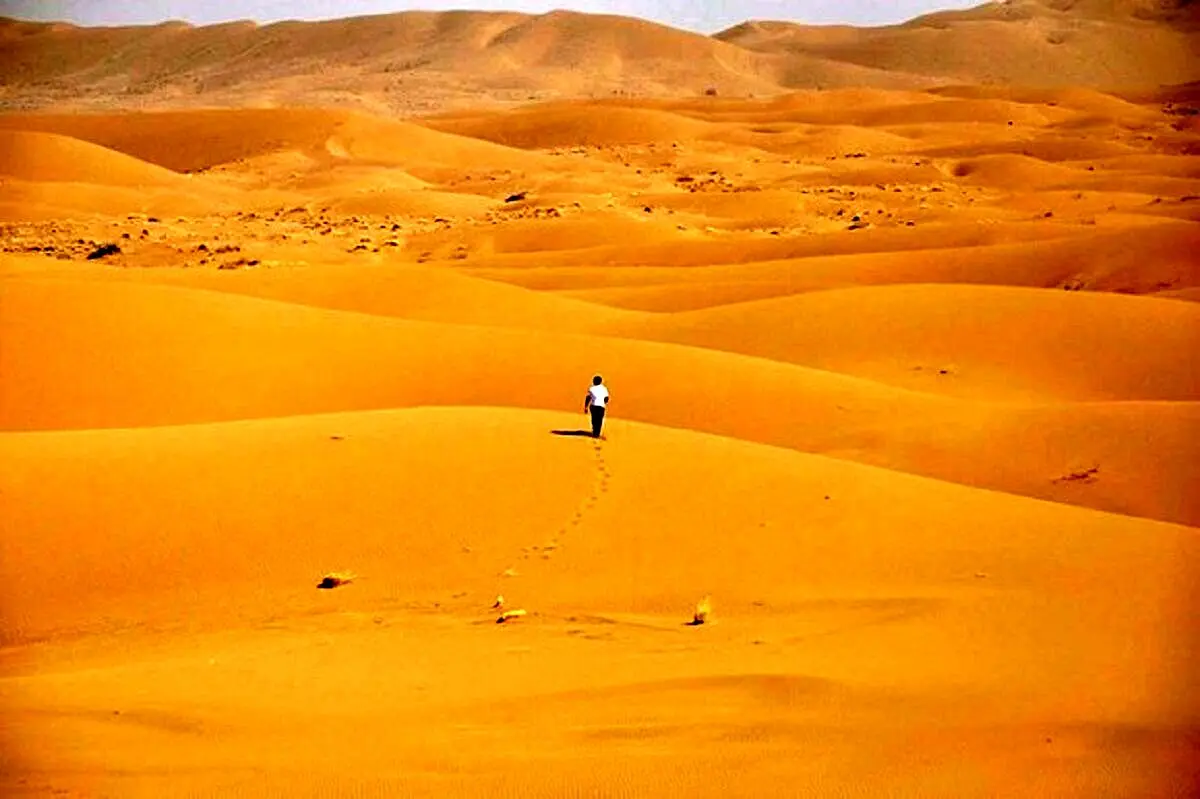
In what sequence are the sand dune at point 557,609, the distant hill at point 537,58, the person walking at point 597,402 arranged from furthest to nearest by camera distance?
the distant hill at point 537,58 < the person walking at point 597,402 < the sand dune at point 557,609

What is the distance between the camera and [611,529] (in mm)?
9883

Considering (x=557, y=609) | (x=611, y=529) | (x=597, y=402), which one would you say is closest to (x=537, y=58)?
(x=597, y=402)

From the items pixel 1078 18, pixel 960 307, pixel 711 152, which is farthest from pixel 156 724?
pixel 1078 18

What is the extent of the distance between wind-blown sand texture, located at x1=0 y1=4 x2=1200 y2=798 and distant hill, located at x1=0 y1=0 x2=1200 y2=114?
297 feet

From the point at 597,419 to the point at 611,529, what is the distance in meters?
1.80

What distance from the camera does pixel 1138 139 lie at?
183 feet

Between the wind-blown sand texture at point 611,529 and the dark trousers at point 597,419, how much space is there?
26 centimetres

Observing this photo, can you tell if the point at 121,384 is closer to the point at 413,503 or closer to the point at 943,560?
the point at 413,503

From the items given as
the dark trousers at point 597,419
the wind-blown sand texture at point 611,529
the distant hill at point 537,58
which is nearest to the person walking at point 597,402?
the dark trousers at point 597,419

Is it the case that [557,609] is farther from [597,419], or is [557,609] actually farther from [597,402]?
[597,419]

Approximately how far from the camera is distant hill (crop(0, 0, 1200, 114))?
118688 millimetres

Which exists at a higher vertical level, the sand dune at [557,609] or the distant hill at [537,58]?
the distant hill at [537,58]

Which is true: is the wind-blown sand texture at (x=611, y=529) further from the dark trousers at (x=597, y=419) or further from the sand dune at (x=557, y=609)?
the dark trousers at (x=597, y=419)

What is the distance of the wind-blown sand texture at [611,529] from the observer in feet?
18.3
